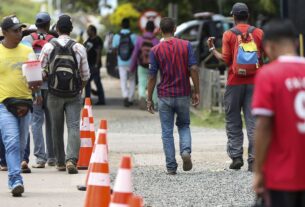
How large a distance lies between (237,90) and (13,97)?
2.61 metres

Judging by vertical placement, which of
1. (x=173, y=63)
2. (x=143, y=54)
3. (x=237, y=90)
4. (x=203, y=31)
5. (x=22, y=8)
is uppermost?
(x=173, y=63)

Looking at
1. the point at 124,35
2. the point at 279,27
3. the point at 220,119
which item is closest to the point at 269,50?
the point at 279,27

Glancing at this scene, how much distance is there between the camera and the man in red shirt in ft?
19.0

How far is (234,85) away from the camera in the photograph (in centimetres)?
1173

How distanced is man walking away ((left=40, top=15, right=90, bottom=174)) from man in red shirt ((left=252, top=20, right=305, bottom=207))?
659 centimetres

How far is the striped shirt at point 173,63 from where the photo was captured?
12008 millimetres

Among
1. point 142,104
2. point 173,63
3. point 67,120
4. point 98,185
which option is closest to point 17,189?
point 98,185

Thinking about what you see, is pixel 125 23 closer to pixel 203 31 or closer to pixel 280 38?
pixel 203 31

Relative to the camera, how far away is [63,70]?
40.1ft

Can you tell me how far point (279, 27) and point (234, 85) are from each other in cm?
578

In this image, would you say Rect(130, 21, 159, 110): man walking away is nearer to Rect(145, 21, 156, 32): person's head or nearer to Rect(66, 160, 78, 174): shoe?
Rect(145, 21, 156, 32): person's head

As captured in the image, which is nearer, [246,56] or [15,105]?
[15,105]

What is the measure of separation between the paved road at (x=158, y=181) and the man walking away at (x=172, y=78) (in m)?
0.35

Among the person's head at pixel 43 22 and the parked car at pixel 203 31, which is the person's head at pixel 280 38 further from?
the parked car at pixel 203 31
